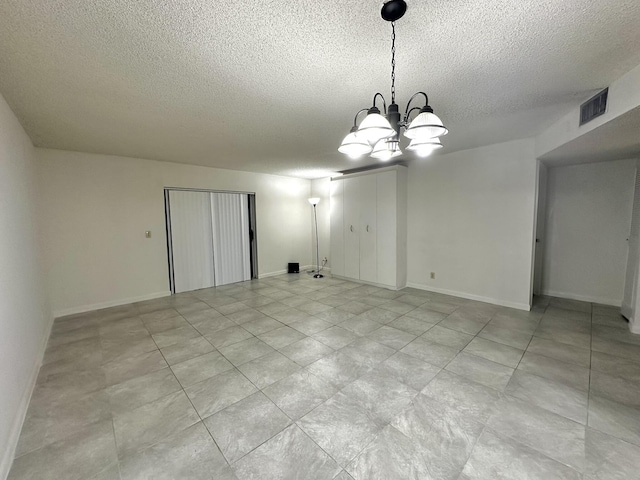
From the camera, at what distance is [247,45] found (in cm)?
161

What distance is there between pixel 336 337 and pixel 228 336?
1.31 m

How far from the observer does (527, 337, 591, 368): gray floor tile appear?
8.27ft

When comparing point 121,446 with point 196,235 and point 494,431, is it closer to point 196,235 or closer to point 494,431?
point 494,431

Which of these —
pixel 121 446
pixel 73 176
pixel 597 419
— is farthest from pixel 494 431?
Result: pixel 73 176

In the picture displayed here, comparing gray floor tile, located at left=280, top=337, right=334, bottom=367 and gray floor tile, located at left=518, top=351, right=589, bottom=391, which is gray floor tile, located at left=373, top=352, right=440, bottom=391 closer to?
gray floor tile, located at left=280, top=337, right=334, bottom=367

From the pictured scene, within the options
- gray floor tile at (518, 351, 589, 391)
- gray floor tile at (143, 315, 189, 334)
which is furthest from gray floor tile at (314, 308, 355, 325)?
gray floor tile at (518, 351, 589, 391)

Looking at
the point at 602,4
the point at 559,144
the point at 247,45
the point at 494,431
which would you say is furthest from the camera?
the point at 559,144

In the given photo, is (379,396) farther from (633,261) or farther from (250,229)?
(250,229)

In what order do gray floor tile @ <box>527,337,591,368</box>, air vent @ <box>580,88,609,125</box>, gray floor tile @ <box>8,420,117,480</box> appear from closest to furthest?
gray floor tile @ <box>8,420,117,480</box>, air vent @ <box>580,88,609,125</box>, gray floor tile @ <box>527,337,591,368</box>

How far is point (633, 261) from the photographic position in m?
3.46

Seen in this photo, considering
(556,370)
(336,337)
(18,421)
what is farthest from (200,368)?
(556,370)

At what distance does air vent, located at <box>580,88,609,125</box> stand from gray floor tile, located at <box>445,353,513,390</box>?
94.2 inches

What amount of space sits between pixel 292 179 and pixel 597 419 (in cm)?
618

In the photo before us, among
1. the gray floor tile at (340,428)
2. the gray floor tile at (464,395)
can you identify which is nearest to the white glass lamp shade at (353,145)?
the gray floor tile at (340,428)
